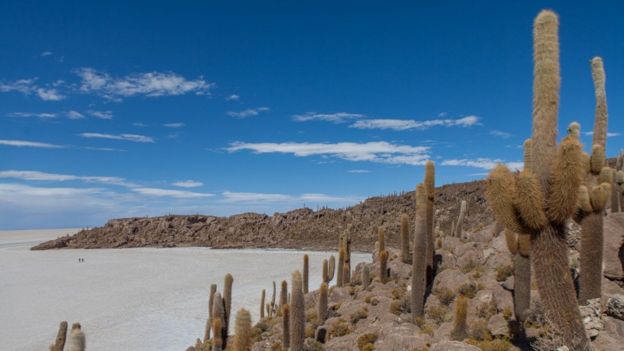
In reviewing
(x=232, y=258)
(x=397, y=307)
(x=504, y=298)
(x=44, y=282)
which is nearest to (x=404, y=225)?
(x=397, y=307)

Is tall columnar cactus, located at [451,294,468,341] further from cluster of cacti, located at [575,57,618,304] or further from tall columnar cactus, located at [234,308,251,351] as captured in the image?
tall columnar cactus, located at [234,308,251,351]

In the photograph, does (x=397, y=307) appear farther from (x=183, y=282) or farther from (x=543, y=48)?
(x=183, y=282)

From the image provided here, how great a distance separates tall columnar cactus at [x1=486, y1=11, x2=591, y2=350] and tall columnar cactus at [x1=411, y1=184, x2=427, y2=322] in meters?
6.23

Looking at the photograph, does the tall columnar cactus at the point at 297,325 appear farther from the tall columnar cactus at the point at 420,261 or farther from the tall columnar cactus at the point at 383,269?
the tall columnar cactus at the point at 383,269

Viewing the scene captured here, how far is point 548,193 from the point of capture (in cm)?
675

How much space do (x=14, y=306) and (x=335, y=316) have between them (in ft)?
74.5

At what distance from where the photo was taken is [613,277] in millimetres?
11398

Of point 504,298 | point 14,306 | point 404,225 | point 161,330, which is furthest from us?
point 14,306

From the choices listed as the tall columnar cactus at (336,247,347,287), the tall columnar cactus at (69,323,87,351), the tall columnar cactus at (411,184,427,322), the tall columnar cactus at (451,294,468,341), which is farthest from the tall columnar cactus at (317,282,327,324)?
the tall columnar cactus at (69,323,87,351)

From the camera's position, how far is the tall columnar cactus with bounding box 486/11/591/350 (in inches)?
260

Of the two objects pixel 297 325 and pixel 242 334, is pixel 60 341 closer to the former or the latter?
pixel 297 325

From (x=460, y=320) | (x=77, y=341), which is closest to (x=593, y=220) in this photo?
(x=460, y=320)

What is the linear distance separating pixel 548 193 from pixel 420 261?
7.18m

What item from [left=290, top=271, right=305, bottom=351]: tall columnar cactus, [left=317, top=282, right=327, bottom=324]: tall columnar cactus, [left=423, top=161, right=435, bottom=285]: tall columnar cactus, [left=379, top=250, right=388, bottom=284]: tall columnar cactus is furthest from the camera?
[left=379, top=250, right=388, bottom=284]: tall columnar cactus
